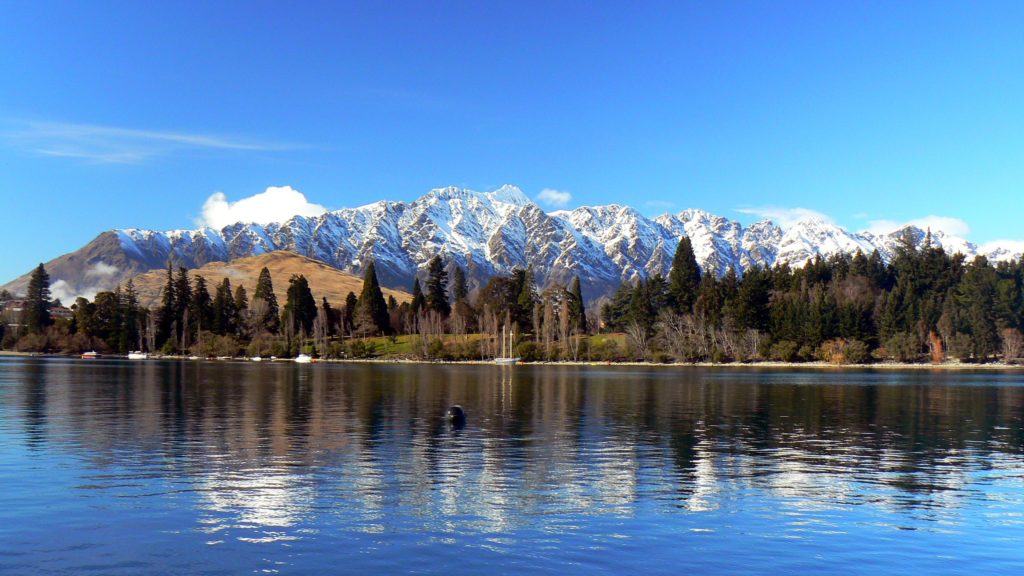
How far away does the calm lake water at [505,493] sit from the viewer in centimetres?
1980

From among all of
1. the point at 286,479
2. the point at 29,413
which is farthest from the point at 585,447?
the point at 29,413

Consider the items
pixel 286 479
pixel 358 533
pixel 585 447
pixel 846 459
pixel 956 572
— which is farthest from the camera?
pixel 585 447

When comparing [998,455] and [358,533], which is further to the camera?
[998,455]

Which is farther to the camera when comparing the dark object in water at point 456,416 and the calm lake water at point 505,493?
the dark object in water at point 456,416

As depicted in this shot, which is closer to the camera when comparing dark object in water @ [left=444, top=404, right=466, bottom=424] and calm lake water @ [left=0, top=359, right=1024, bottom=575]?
calm lake water @ [left=0, top=359, right=1024, bottom=575]

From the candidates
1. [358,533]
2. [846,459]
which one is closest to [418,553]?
[358,533]

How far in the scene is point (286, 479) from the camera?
29328 mm

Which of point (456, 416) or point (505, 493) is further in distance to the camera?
point (456, 416)

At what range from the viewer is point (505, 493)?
27.2 metres

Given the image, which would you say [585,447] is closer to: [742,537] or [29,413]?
[742,537]

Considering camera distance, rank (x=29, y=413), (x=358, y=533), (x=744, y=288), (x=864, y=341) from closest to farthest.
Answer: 1. (x=358, y=533)
2. (x=29, y=413)
3. (x=864, y=341)
4. (x=744, y=288)

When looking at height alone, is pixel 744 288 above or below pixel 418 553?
above

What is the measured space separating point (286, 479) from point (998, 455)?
33310mm

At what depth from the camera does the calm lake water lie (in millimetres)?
19797
